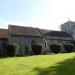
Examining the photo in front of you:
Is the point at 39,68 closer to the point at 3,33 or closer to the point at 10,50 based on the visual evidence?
the point at 10,50

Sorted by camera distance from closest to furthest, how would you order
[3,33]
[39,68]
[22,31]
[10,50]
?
[39,68] → [10,50] → [3,33] → [22,31]

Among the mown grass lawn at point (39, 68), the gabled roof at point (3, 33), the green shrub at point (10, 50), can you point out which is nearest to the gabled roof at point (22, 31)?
the gabled roof at point (3, 33)

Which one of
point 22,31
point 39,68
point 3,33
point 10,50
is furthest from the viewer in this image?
point 22,31

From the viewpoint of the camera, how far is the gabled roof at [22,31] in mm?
50228

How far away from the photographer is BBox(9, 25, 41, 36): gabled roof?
5023 cm

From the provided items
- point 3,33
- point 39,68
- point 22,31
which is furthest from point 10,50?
point 39,68

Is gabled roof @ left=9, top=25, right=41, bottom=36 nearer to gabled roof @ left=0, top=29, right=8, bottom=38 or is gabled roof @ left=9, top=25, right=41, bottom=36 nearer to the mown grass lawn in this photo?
gabled roof @ left=0, top=29, right=8, bottom=38

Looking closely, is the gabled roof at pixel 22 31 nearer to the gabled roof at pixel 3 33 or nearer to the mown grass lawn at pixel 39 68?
the gabled roof at pixel 3 33

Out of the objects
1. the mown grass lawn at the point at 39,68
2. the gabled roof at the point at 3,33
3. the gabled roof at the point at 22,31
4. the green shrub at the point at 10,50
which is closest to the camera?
the mown grass lawn at the point at 39,68

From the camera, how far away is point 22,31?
52312 mm

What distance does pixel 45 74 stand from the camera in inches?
610

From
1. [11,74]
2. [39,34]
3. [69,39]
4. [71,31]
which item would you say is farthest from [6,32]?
[11,74]

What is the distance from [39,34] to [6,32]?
10.0 meters

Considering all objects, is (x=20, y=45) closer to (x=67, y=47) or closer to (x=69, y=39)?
(x=67, y=47)
